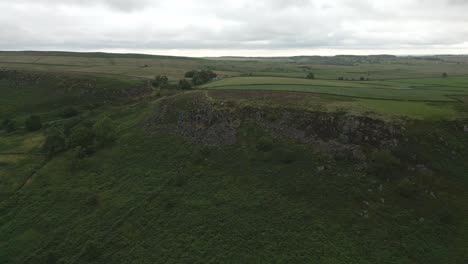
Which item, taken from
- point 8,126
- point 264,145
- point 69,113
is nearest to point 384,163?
point 264,145

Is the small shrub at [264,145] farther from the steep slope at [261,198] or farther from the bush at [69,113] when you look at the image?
the bush at [69,113]

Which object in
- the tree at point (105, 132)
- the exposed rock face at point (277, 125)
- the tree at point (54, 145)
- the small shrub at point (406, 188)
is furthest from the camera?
the tree at point (105, 132)

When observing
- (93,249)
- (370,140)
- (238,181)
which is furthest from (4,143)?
(370,140)

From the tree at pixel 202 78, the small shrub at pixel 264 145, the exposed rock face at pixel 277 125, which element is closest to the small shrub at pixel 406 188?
the exposed rock face at pixel 277 125

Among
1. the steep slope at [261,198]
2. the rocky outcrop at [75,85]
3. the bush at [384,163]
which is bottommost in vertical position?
the steep slope at [261,198]

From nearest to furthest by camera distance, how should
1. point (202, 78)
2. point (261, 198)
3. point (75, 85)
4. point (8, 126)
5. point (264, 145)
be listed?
point (261, 198), point (264, 145), point (8, 126), point (75, 85), point (202, 78)

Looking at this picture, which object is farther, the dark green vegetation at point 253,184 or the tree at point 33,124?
the tree at point 33,124

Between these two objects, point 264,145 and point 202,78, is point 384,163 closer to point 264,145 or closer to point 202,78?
point 264,145
